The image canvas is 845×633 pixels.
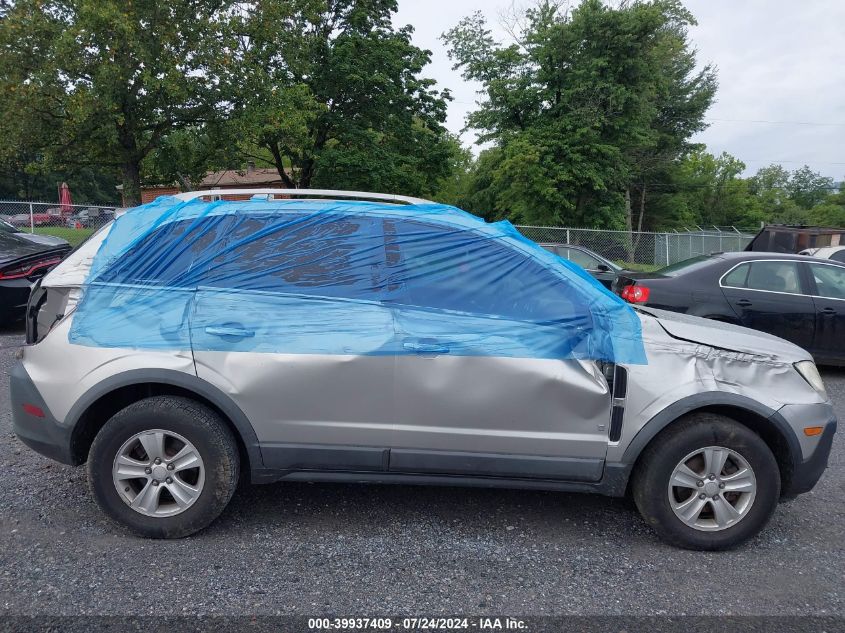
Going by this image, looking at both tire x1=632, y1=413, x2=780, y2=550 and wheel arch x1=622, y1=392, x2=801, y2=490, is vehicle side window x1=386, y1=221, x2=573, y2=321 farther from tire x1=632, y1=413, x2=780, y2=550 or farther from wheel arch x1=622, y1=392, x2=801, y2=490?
tire x1=632, y1=413, x2=780, y2=550

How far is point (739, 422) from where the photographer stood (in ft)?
10.8

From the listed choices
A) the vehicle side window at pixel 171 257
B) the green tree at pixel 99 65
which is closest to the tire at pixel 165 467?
the vehicle side window at pixel 171 257

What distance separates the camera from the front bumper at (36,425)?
10.8 ft

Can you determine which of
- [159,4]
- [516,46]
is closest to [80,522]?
[159,4]

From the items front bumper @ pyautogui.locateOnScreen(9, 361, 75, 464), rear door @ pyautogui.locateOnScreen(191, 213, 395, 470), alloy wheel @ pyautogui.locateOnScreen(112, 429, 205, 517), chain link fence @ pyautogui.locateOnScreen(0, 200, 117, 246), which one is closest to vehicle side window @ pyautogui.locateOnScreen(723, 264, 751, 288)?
rear door @ pyautogui.locateOnScreen(191, 213, 395, 470)

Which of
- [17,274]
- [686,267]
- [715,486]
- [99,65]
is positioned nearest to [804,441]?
[715,486]

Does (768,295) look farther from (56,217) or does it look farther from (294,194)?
(56,217)

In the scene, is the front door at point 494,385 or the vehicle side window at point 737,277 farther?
the vehicle side window at point 737,277

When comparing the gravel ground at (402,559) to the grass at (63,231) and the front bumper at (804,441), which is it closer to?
the front bumper at (804,441)

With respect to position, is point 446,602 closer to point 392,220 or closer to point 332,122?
point 392,220

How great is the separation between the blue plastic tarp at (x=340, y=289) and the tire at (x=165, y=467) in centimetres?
36

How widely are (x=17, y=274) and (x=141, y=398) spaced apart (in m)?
6.07

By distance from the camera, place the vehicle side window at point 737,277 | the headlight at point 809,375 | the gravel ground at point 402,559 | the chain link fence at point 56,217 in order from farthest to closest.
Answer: the chain link fence at point 56,217, the vehicle side window at point 737,277, the headlight at point 809,375, the gravel ground at point 402,559

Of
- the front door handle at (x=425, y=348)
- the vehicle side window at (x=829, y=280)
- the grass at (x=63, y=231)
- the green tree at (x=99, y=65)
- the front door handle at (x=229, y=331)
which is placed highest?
the green tree at (x=99, y=65)
